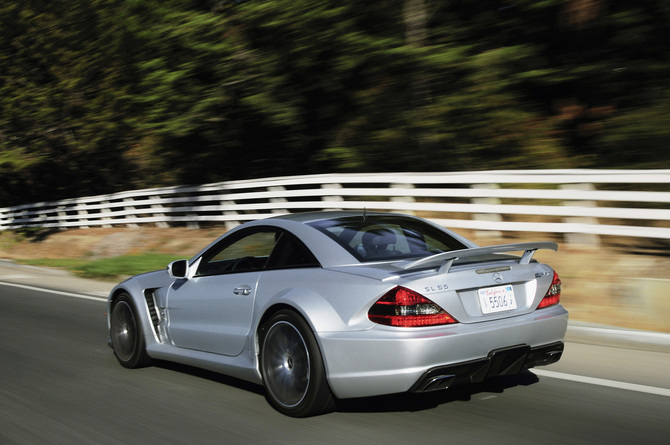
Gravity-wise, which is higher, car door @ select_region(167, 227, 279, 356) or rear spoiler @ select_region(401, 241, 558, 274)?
rear spoiler @ select_region(401, 241, 558, 274)

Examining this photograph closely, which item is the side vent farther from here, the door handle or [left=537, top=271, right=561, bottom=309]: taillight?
[left=537, top=271, right=561, bottom=309]: taillight

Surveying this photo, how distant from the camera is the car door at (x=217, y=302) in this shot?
5406 mm

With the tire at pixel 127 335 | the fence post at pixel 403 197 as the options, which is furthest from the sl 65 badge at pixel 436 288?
the fence post at pixel 403 197

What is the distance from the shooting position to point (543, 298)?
199 inches

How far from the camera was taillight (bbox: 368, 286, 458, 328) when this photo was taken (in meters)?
4.44

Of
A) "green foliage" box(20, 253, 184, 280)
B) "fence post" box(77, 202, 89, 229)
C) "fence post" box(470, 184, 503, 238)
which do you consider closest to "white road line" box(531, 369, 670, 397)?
"fence post" box(470, 184, 503, 238)

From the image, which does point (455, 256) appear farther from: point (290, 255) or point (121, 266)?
point (121, 266)

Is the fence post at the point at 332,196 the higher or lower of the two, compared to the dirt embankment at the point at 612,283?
higher

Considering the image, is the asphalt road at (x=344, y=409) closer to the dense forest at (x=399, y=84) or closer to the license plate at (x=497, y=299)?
the license plate at (x=497, y=299)

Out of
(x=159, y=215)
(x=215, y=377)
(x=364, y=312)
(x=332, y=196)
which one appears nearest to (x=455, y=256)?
(x=364, y=312)

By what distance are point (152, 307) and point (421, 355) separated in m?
2.96

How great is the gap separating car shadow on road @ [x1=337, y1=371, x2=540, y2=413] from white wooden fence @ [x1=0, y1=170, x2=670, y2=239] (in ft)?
12.6

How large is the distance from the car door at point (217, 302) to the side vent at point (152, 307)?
0.83ft

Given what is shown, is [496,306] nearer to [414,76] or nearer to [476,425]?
[476,425]
